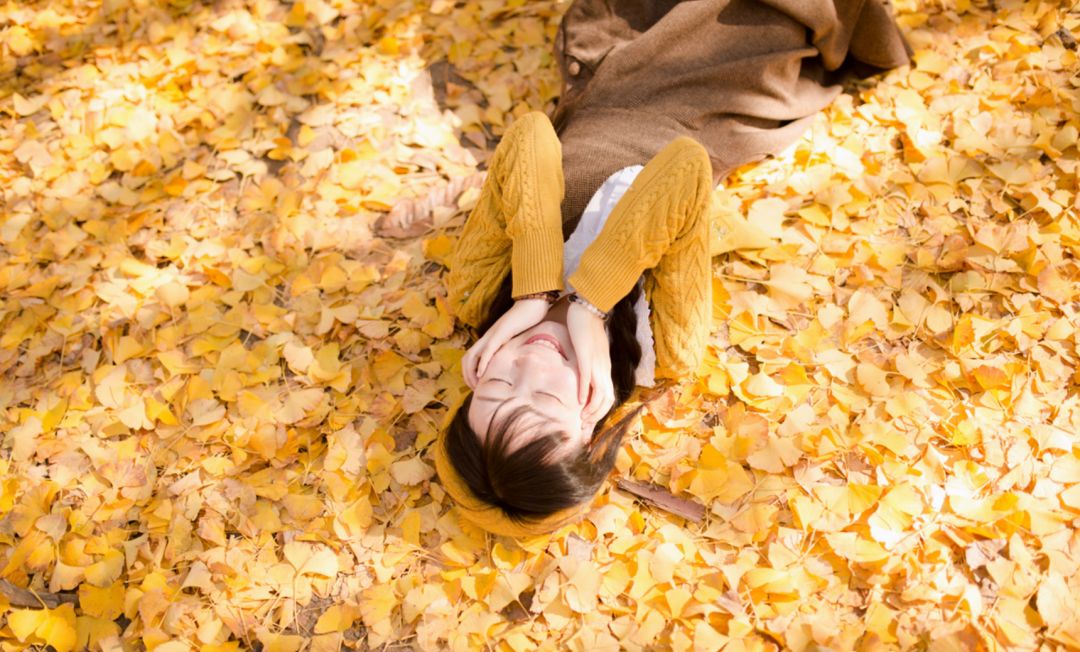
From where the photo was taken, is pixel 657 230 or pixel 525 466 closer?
pixel 525 466

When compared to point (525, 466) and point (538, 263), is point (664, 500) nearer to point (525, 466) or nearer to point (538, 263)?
point (525, 466)

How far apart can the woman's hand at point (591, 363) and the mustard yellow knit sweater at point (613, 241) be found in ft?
0.16

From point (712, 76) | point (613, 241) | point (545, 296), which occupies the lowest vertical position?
point (545, 296)

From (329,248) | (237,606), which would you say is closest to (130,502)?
(237,606)

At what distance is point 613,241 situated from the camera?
5.60 ft

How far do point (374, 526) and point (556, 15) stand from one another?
1.92 metres

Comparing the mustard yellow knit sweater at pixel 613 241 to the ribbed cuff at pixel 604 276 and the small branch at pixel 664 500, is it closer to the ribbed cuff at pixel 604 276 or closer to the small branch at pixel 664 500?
the ribbed cuff at pixel 604 276

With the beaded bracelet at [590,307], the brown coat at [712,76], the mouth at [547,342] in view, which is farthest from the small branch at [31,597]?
the brown coat at [712,76]

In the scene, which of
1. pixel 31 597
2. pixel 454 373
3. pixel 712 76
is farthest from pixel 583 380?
pixel 31 597

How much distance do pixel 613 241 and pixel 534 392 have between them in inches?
15.7

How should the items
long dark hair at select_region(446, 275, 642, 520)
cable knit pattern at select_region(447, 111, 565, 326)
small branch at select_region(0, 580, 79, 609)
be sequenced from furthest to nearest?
1. small branch at select_region(0, 580, 79, 609)
2. cable knit pattern at select_region(447, 111, 565, 326)
3. long dark hair at select_region(446, 275, 642, 520)

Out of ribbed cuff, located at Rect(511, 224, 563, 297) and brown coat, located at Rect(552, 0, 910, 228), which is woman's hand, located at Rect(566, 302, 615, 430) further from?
brown coat, located at Rect(552, 0, 910, 228)

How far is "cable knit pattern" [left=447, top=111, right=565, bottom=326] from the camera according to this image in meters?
1.75

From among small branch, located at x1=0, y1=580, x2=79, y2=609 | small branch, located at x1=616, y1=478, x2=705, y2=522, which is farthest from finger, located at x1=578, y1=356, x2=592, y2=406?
small branch, located at x1=0, y1=580, x2=79, y2=609
